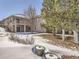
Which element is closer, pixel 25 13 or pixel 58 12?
pixel 58 12

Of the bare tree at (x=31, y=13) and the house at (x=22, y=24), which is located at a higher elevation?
the bare tree at (x=31, y=13)

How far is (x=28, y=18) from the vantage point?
49438 mm

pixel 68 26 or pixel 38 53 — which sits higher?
pixel 68 26

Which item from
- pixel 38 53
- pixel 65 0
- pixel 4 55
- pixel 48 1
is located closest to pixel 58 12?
pixel 65 0

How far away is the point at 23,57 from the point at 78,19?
582cm

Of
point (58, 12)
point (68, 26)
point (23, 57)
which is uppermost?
point (58, 12)

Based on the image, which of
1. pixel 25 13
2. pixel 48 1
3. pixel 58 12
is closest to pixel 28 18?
pixel 25 13

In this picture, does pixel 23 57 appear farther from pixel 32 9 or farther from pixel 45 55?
pixel 32 9

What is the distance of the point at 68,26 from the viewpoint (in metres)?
17.8

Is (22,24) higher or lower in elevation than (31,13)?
lower

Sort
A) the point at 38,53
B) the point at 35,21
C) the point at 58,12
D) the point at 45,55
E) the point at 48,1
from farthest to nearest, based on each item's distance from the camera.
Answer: the point at 35,21 < the point at 48,1 < the point at 58,12 < the point at 38,53 < the point at 45,55

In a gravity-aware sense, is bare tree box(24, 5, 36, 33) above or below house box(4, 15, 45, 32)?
above

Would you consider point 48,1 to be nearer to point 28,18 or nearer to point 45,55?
point 45,55

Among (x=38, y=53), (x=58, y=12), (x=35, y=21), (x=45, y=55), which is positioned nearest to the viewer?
(x=45, y=55)
